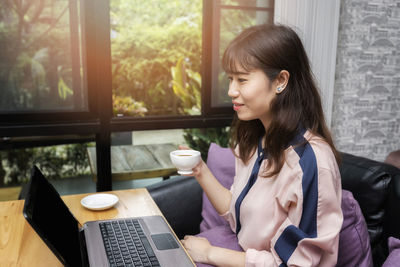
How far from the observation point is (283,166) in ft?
3.67

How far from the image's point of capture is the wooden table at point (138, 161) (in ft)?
8.13

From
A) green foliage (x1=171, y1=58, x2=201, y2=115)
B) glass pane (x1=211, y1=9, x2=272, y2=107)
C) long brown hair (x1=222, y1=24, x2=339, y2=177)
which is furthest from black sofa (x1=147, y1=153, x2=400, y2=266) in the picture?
green foliage (x1=171, y1=58, x2=201, y2=115)

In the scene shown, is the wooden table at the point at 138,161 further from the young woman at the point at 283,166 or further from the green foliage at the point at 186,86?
the young woman at the point at 283,166

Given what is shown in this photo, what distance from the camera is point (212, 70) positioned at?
2.51m

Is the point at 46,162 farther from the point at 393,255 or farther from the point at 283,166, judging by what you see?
the point at 393,255

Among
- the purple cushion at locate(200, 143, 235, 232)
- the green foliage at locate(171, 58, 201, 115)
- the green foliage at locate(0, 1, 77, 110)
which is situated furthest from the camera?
the green foliage at locate(171, 58, 201, 115)

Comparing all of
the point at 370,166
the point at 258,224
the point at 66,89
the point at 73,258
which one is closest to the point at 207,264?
the point at 258,224

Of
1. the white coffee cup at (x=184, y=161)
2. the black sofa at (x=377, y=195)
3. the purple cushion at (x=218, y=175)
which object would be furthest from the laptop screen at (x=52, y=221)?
the black sofa at (x=377, y=195)

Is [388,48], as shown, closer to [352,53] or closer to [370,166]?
[352,53]

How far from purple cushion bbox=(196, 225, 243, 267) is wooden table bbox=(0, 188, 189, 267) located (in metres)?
0.26

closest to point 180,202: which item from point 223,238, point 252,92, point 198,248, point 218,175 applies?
point 218,175

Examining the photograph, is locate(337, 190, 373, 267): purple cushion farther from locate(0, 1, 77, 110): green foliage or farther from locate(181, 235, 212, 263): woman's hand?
locate(0, 1, 77, 110): green foliage

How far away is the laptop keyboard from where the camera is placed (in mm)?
971

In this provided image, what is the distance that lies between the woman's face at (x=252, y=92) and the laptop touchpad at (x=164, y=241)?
1.48 feet
